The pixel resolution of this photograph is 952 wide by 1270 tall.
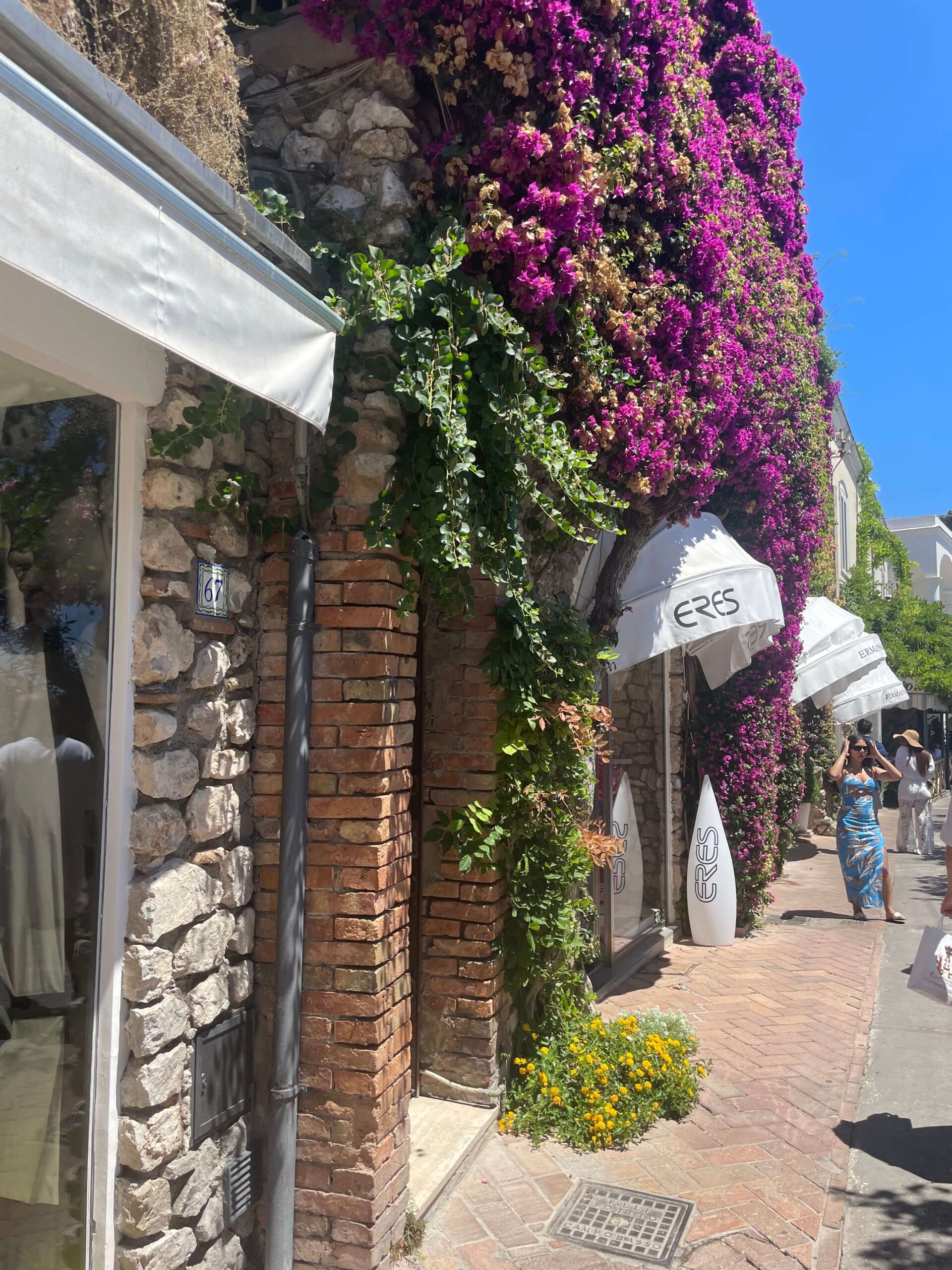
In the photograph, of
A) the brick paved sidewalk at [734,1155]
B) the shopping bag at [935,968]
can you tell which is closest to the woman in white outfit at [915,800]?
the brick paved sidewalk at [734,1155]

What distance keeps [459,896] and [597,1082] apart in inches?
44.6

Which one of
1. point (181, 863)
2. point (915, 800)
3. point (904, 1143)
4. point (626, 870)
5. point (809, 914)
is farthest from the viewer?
point (915, 800)

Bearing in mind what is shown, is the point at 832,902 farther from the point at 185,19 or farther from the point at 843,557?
the point at 843,557

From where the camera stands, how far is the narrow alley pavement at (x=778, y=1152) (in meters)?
3.40

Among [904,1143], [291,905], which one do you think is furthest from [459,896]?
[904,1143]

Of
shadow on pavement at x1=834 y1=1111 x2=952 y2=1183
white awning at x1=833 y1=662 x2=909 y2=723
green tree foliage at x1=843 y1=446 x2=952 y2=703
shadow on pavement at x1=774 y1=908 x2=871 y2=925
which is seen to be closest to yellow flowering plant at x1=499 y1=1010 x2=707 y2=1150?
shadow on pavement at x1=834 y1=1111 x2=952 y2=1183

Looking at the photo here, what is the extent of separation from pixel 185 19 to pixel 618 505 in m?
2.33

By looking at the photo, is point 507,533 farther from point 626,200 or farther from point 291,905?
point 626,200

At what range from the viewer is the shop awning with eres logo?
1750 mm

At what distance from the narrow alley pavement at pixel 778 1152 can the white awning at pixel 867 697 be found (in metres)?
9.33

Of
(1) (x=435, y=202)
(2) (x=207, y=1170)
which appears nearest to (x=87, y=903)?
(2) (x=207, y=1170)

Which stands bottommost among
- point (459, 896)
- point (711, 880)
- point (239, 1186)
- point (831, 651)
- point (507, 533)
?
point (239, 1186)

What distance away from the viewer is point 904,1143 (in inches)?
168

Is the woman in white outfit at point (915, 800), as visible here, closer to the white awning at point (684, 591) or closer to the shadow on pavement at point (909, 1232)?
the white awning at point (684, 591)
